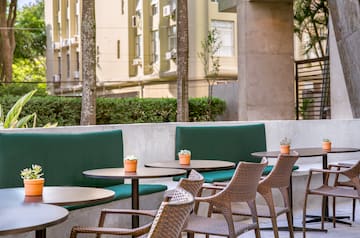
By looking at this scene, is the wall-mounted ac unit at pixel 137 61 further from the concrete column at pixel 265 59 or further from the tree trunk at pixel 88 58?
the tree trunk at pixel 88 58

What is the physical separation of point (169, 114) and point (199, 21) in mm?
9528

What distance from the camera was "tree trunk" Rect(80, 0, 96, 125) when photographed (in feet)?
38.0

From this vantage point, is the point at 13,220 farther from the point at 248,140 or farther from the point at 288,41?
the point at 288,41

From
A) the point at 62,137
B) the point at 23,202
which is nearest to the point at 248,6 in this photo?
the point at 62,137

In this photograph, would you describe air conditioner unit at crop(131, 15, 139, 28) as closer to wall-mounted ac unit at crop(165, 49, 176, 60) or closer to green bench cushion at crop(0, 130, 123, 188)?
wall-mounted ac unit at crop(165, 49, 176, 60)

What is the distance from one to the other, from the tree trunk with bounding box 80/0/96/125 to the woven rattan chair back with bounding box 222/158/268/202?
744 cm

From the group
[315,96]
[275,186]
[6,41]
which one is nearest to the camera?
[275,186]

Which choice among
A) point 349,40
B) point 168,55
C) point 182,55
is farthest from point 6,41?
point 349,40

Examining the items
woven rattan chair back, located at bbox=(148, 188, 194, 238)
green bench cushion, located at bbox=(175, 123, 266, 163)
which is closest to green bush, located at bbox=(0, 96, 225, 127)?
green bench cushion, located at bbox=(175, 123, 266, 163)

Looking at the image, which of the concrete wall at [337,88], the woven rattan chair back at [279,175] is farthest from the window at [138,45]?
the woven rattan chair back at [279,175]

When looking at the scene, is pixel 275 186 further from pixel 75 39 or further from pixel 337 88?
pixel 75 39

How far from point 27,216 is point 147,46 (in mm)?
23301

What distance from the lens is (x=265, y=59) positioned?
1476 centimetres

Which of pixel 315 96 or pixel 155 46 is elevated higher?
pixel 155 46
